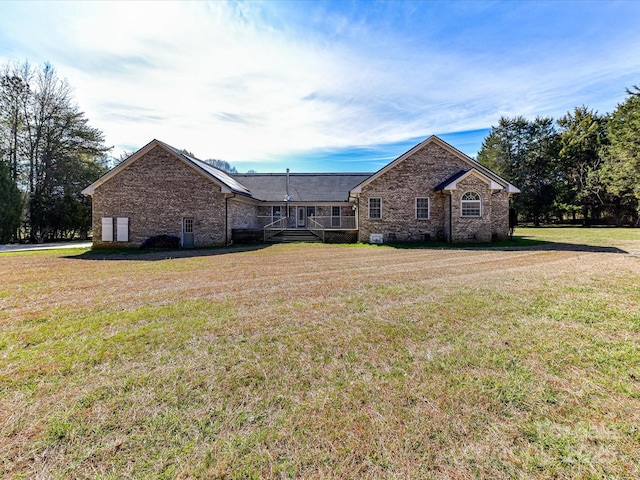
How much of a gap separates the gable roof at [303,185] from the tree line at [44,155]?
15.4 m

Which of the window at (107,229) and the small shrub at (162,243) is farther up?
the window at (107,229)

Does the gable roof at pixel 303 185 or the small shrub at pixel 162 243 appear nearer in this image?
the small shrub at pixel 162 243

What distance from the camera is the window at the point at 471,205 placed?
18750mm

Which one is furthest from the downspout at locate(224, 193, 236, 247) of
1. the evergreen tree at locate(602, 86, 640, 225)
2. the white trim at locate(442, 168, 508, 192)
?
the evergreen tree at locate(602, 86, 640, 225)

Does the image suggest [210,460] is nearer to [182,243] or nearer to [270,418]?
[270,418]

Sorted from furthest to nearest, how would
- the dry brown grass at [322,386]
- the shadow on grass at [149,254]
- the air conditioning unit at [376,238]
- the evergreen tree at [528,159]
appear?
the evergreen tree at [528,159] < the air conditioning unit at [376,238] < the shadow on grass at [149,254] < the dry brown grass at [322,386]

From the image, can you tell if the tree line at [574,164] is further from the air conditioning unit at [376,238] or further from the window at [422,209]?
the air conditioning unit at [376,238]

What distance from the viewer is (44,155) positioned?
1091 inches

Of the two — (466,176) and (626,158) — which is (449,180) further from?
(626,158)

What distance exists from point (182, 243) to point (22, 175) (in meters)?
20.7

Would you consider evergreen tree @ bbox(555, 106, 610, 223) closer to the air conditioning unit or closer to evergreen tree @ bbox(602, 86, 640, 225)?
evergreen tree @ bbox(602, 86, 640, 225)

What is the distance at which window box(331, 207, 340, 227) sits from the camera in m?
24.8

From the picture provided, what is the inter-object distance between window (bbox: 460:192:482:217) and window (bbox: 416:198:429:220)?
2.19m

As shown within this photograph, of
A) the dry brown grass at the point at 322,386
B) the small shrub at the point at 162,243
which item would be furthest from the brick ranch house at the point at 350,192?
the dry brown grass at the point at 322,386
